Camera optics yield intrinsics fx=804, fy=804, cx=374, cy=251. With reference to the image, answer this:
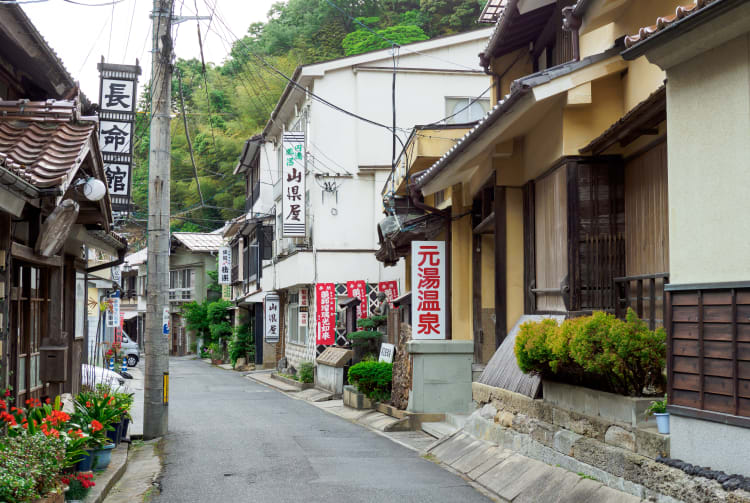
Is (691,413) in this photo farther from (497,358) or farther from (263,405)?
(263,405)

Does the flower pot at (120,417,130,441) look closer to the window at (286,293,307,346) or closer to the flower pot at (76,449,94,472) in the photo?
the flower pot at (76,449,94,472)

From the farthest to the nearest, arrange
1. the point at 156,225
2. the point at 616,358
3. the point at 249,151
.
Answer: the point at 249,151, the point at 156,225, the point at 616,358

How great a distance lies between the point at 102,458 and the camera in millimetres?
11836

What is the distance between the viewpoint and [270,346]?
45.9m

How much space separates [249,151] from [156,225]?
93.9ft

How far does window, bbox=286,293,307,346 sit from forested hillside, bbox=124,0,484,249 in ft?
18.7

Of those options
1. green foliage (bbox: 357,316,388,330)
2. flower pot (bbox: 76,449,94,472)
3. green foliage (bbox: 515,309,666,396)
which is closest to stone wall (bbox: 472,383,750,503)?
green foliage (bbox: 515,309,666,396)

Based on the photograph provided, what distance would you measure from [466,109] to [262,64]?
1058cm

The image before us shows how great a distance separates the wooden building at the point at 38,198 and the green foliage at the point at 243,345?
102ft

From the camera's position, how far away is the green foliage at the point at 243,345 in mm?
46719

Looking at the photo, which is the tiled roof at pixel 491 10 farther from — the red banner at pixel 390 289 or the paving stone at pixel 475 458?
the red banner at pixel 390 289

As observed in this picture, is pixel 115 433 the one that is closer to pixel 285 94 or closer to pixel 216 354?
pixel 285 94

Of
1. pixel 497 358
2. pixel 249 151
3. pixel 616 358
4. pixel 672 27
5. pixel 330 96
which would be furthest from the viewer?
pixel 249 151

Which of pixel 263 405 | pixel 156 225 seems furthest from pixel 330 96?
pixel 156 225
